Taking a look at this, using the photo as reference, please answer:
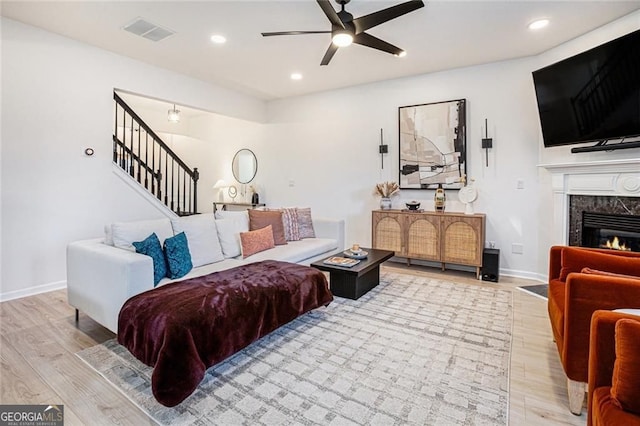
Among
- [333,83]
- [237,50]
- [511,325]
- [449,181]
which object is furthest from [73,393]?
[333,83]

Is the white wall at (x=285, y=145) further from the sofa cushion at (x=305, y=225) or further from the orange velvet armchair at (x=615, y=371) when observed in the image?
the orange velvet armchair at (x=615, y=371)

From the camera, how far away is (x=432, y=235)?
14.5 feet

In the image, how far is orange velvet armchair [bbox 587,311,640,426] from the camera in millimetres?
1083

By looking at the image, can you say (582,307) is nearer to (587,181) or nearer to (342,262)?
(342,262)

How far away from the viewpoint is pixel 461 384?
6.47ft

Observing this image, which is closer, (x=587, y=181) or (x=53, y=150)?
(x=587, y=181)

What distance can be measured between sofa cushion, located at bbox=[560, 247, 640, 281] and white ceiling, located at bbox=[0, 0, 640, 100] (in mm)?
2257

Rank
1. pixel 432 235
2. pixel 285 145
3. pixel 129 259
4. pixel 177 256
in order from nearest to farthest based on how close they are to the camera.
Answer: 1. pixel 129 259
2. pixel 177 256
3. pixel 432 235
4. pixel 285 145

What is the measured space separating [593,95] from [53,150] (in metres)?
5.71

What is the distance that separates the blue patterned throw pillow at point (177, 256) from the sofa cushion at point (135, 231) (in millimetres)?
162

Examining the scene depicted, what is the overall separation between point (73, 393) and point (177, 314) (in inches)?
29.5

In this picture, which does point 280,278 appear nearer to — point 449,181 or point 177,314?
point 177,314

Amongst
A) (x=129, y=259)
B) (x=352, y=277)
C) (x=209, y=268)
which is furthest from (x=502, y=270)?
(x=129, y=259)

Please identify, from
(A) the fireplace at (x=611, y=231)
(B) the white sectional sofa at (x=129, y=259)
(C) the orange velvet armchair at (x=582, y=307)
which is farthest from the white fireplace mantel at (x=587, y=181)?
(B) the white sectional sofa at (x=129, y=259)
